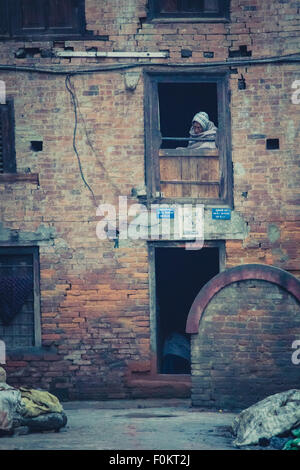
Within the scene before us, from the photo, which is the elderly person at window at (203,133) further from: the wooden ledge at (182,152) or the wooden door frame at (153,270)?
the wooden door frame at (153,270)

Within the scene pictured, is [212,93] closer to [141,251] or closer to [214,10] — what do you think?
[214,10]

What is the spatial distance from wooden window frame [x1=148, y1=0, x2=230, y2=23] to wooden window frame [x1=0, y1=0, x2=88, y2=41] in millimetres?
1049

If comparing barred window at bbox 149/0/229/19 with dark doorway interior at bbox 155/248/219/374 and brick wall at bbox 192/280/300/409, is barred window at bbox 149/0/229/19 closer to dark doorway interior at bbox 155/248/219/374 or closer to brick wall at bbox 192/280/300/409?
dark doorway interior at bbox 155/248/219/374

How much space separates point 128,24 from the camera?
555 inches

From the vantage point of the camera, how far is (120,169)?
14.0 meters

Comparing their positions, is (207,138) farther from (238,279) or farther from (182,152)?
(238,279)

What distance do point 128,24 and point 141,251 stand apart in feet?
11.3

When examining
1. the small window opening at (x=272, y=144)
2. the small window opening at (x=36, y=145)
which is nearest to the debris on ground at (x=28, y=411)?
the small window opening at (x=36, y=145)

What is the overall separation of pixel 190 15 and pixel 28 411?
267 inches

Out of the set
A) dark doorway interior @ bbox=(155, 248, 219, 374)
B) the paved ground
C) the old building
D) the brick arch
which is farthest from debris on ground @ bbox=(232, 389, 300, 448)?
dark doorway interior @ bbox=(155, 248, 219, 374)

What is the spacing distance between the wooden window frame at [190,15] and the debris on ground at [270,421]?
6226 mm

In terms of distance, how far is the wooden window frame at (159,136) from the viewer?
46.0 ft
